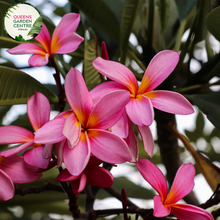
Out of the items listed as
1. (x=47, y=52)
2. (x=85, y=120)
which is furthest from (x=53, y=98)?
(x=85, y=120)

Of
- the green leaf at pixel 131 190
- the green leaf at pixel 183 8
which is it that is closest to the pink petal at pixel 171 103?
the green leaf at pixel 183 8

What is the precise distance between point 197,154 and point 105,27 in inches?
13.8

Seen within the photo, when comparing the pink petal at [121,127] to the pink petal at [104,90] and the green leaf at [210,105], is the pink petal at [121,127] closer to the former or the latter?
the pink petal at [104,90]

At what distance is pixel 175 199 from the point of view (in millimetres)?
285

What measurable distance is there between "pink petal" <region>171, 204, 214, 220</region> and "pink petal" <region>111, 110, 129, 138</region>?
0.33 ft

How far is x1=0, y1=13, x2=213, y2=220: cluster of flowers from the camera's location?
0.74 ft

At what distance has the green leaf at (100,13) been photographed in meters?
0.58

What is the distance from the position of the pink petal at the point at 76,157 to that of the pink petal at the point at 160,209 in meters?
0.09

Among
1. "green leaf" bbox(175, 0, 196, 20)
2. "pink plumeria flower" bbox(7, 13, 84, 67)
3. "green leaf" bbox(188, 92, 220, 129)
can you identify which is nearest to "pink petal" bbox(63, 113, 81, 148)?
"pink plumeria flower" bbox(7, 13, 84, 67)

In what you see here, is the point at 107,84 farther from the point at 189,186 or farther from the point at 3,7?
the point at 3,7

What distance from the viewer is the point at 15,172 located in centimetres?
27

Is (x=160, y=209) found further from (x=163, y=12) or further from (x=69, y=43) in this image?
(x=163, y=12)

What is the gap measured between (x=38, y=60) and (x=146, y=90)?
0.14 metres

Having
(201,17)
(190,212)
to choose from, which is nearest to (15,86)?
(190,212)
